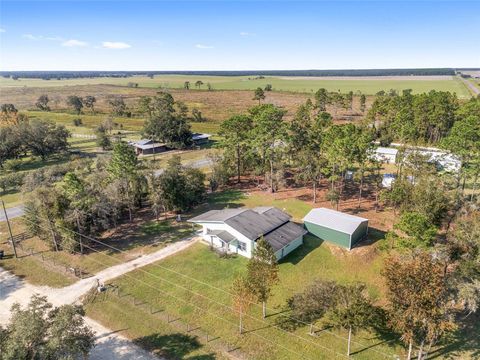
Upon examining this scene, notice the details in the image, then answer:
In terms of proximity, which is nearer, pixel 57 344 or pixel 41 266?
pixel 57 344

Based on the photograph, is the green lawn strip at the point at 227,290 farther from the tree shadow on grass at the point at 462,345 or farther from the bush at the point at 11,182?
the bush at the point at 11,182

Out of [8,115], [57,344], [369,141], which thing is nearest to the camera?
[57,344]

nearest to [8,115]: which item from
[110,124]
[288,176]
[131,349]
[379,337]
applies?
[110,124]

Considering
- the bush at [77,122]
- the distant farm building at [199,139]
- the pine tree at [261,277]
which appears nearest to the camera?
the pine tree at [261,277]

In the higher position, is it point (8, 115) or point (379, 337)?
point (8, 115)

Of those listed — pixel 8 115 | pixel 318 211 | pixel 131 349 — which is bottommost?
pixel 131 349

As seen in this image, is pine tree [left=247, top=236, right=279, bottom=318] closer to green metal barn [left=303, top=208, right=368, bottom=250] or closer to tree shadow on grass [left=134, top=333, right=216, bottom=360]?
Result: tree shadow on grass [left=134, top=333, right=216, bottom=360]

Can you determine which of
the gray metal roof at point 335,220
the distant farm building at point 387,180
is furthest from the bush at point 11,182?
the distant farm building at point 387,180

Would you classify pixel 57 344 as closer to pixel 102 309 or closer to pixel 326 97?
pixel 102 309
